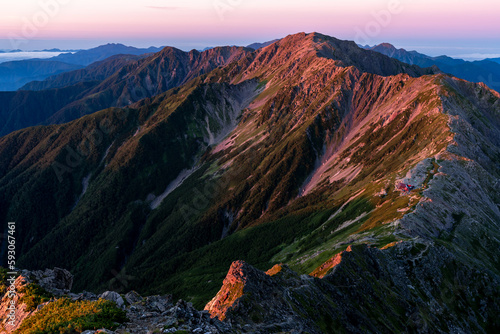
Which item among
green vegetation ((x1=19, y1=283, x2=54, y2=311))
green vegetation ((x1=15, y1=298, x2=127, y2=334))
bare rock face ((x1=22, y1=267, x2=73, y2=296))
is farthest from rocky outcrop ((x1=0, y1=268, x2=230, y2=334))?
green vegetation ((x1=15, y1=298, x2=127, y2=334))

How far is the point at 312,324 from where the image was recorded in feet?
147

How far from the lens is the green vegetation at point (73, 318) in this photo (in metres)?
26.2

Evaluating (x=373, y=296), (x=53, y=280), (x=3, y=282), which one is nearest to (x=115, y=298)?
(x=53, y=280)

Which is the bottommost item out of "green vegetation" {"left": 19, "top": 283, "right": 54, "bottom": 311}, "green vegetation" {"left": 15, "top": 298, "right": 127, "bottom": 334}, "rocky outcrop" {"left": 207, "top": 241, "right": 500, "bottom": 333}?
"rocky outcrop" {"left": 207, "top": 241, "right": 500, "bottom": 333}

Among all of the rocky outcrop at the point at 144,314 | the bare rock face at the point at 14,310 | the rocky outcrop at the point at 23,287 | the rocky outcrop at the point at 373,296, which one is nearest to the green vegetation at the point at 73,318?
the rocky outcrop at the point at 144,314

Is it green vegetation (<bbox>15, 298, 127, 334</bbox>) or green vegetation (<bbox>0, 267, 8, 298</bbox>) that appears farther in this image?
green vegetation (<bbox>0, 267, 8, 298</bbox>)

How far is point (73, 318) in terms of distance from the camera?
91.9 ft

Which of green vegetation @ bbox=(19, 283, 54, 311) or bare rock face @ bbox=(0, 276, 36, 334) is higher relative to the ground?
green vegetation @ bbox=(19, 283, 54, 311)

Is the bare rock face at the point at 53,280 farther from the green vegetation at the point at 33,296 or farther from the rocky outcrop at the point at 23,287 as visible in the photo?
the green vegetation at the point at 33,296

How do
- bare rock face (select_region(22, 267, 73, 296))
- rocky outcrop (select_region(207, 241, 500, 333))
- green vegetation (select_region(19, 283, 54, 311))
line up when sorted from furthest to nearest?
rocky outcrop (select_region(207, 241, 500, 333)), bare rock face (select_region(22, 267, 73, 296)), green vegetation (select_region(19, 283, 54, 311))

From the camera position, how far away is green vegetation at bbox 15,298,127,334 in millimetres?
26188

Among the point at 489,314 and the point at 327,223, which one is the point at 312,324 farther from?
the point at 327,223

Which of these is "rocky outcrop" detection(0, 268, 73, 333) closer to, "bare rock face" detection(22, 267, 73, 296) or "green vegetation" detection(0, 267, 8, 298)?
"bare rock face" detection(22, 267, 73, 296)

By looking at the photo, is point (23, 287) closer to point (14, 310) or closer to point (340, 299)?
point (14, 310)
